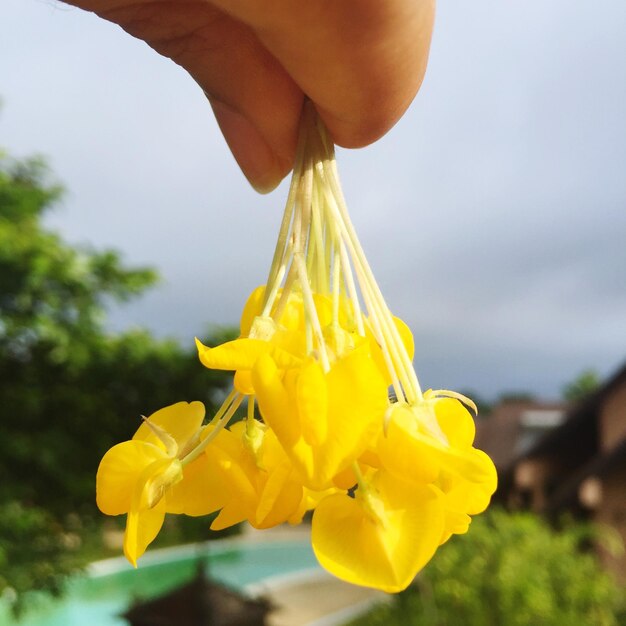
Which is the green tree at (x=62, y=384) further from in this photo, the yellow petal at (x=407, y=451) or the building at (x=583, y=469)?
the yellow petal at (x=407, y=451)

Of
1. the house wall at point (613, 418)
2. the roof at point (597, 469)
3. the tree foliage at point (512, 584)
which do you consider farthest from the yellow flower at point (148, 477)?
the house wall at point (613, 418)

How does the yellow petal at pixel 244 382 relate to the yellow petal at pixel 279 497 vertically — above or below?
above

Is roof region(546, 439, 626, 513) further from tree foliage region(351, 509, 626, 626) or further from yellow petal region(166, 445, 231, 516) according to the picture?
yellow petal region(166, 445, 231, 516)

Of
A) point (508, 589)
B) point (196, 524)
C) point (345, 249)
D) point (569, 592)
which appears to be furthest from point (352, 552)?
point (196, 524)

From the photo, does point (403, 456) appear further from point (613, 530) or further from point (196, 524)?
point (613, 530)

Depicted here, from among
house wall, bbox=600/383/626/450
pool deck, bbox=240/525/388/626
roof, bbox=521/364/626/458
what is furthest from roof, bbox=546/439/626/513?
pool deck, bbox=240/525/388/626

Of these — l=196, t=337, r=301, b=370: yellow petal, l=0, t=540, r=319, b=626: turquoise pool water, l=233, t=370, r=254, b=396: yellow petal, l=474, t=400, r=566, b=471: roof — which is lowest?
l=0, t=540, r=319, b=626: turquoise pool water
